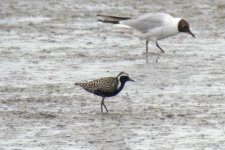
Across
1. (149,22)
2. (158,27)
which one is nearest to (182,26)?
(158,27)

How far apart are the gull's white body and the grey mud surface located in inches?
13.3

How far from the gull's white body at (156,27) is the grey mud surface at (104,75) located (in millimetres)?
338

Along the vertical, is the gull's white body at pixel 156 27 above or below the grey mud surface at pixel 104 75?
above

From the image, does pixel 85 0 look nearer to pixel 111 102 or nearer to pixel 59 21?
pixel 59 21

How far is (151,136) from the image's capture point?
11.1 m

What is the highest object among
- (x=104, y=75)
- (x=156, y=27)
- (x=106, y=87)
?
(x=156, y=27)

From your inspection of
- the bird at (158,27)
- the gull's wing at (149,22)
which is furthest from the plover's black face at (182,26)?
the gull's wing at (149,22)

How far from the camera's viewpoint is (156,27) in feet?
59.5

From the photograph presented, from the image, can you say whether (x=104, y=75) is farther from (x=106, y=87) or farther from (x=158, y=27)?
(x=106, y=87)

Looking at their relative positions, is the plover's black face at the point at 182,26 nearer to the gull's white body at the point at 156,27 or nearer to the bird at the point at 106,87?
the gull's white body at the point at 156,27

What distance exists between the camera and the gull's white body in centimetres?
1805

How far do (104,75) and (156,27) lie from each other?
2.83 m

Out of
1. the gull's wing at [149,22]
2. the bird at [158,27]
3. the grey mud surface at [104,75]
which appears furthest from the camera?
the gull's wing at [149,22]

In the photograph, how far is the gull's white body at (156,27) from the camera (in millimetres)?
18047
